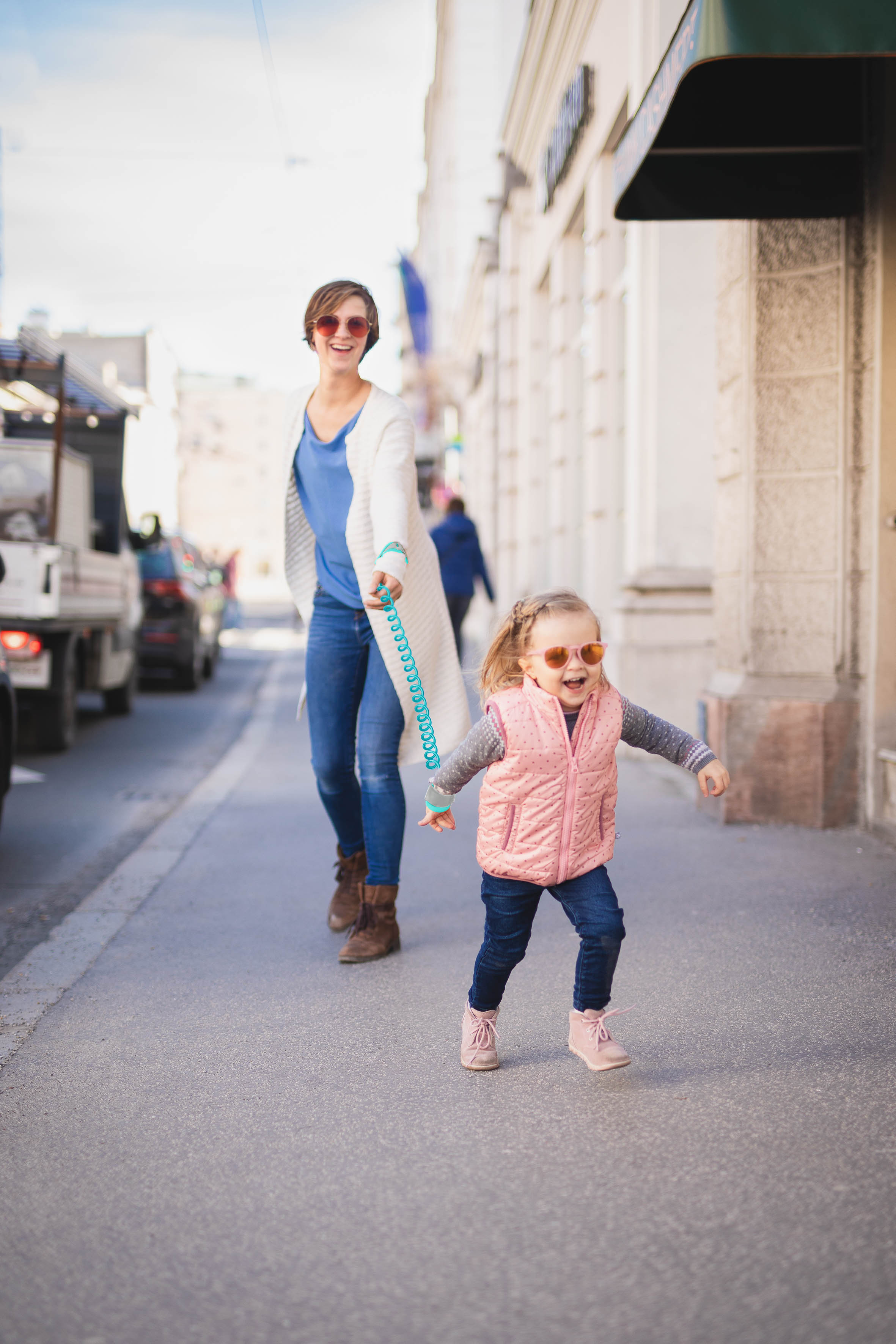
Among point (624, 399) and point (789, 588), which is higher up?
point (624, 399)

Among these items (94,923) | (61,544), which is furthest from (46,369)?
(94,923)

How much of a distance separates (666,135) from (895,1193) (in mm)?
4398

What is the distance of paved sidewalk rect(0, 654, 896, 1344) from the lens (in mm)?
Result: 2088

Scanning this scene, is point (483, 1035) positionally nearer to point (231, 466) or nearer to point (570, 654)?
point (570, 654)

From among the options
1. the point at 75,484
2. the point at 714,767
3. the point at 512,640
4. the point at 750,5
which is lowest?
the point at 714,767

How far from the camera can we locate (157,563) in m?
15.0

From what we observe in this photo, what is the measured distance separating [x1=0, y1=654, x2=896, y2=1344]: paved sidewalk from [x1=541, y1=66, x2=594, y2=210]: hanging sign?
8.51 m

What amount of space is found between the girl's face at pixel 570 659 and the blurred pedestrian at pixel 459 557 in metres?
9.16

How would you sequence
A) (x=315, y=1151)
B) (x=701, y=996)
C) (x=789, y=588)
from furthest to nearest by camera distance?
(x=789, y=588)
(x=701, y=996)
(x=315, y=1151)

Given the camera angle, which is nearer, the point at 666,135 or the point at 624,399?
the point at 666,135

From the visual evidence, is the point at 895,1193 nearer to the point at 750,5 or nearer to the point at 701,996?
the point at 701,996

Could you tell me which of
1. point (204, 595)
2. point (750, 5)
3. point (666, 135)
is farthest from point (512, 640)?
point (204, 595)

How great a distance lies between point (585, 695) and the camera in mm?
2953

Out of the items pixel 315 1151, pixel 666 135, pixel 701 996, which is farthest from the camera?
pixel 666 135
